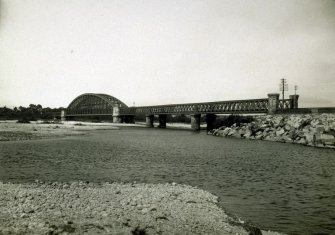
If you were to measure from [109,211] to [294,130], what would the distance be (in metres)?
43.7

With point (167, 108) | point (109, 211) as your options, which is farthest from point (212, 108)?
point (109, 211)

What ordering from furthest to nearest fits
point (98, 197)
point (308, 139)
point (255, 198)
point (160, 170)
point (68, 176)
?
1. point (308, 139)
2. point (160, 170)
3. point (68, 176)
4. point (255, 198)
5. point (98, 197)

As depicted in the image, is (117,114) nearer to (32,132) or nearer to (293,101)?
(32,132)

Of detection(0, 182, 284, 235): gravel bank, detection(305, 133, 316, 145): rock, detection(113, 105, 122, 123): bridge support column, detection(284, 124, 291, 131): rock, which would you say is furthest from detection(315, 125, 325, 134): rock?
detection(113, 105, 122, 123): bridge support column

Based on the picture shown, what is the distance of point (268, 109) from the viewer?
69.1 metres

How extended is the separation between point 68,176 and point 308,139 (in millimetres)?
34440

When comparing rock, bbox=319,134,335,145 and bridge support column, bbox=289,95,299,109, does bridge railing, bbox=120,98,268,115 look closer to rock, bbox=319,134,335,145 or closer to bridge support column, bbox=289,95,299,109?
bridge support column, bbox=289,95,299,109

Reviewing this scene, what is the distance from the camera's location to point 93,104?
173250 mm

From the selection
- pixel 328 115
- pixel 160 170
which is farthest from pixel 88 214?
pixel 328 115

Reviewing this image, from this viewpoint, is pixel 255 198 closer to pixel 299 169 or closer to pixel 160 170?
pixel 160 170

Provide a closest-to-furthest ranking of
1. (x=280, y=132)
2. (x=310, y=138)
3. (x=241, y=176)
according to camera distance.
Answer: (x=241, y=176), (x=310, y=138), (x=280, y=132)

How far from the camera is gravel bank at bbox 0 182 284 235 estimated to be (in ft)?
31.7

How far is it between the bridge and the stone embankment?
7.87 metres

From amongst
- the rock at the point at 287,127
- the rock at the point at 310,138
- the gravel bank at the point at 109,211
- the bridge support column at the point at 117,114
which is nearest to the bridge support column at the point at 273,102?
the rock at the point at 287,127
